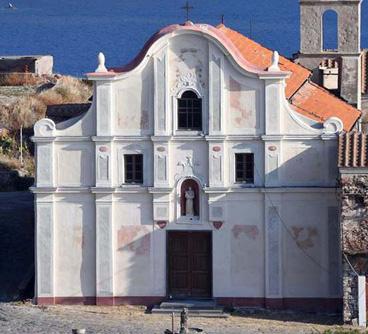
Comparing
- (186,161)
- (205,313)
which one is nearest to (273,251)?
(205,313)

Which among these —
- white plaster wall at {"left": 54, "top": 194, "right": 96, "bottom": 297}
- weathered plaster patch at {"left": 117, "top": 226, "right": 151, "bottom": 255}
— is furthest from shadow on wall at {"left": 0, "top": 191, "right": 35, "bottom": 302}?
weathered plaster patch at {"left": 117, "top": 226, "right": 151, "bottom": 255}

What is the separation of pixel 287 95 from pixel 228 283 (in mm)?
6929

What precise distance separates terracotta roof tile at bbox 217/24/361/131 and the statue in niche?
192 inches

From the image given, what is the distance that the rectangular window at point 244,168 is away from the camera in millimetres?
39906

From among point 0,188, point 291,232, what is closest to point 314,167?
point 291,232

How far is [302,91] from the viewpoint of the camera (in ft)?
150

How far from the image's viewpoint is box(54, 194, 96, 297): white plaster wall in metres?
40.4

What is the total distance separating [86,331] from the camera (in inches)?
1460

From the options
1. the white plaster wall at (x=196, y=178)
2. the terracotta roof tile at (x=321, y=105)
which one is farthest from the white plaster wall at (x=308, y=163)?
the terracotta roof tile at (x=321, y=105)

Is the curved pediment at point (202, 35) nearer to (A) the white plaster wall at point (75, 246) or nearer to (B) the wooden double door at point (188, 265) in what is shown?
(A) the white plaster wall at point (75, 246)

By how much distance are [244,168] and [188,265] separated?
2981 millimetres

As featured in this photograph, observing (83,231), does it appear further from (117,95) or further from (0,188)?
(0,188)

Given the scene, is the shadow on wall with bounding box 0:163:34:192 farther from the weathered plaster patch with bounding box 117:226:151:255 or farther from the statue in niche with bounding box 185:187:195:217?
the statue in niche with bounding box 185:187:195:217

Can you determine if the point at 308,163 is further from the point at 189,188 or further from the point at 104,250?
the point at 104,250
